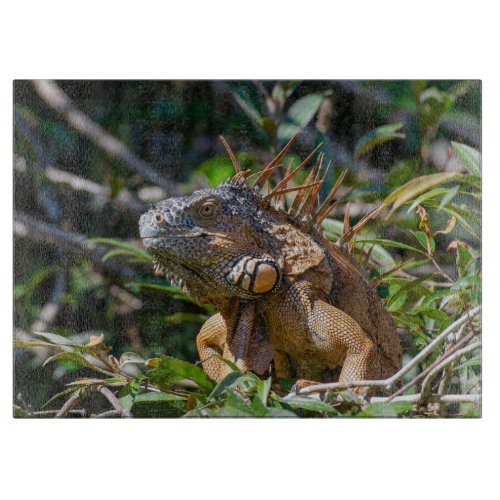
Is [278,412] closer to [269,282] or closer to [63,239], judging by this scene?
[269,282]

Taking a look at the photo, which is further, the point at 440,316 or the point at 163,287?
the point at 163,287

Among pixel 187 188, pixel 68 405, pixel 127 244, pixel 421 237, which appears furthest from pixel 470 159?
pixel 68 405

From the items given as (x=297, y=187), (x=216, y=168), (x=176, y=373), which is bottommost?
(x=176, y=373)

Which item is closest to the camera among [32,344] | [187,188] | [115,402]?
[115,402]

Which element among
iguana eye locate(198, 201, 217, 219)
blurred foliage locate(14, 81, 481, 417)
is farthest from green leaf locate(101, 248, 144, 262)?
iguana eye locate(198, 201, 217, 219)

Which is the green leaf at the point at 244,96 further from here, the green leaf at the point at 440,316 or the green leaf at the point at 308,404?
the green leaf at the point at 308,404

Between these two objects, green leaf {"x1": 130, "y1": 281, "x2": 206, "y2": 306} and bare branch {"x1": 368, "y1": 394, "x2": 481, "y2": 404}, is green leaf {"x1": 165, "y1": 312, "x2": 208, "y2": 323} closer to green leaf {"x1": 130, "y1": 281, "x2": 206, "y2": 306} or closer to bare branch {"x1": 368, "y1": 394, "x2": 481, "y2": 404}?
green leaf {"x1": 130, "y1": 281, "x2": 206, "y2": 306}

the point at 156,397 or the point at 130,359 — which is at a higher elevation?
the point at 130,359
